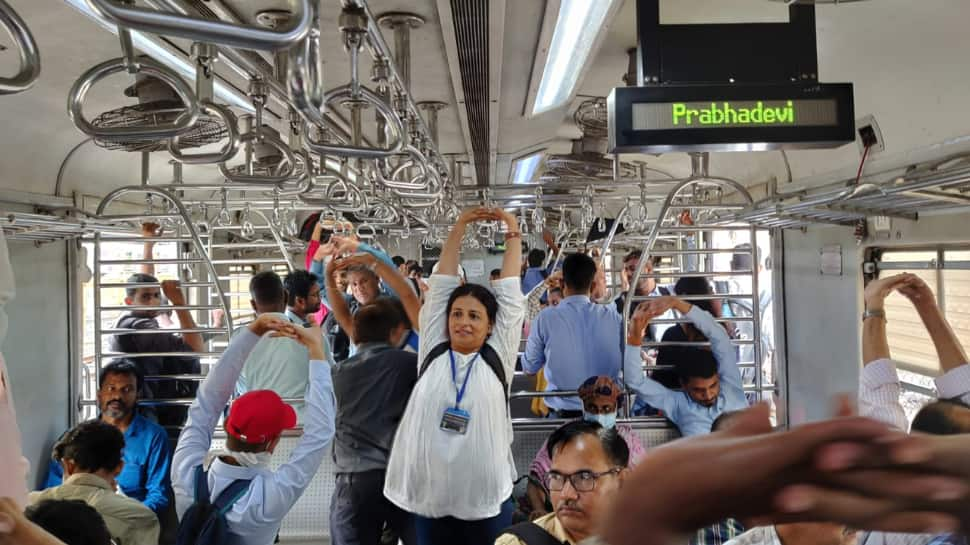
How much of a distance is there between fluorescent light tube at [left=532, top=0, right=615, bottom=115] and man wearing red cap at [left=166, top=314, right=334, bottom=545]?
184cm

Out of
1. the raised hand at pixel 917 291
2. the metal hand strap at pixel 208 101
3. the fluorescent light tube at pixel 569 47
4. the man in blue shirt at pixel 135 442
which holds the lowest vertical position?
the man in blue shirt at pixel 135 442

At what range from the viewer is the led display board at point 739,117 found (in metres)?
2.38

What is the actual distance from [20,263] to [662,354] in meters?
4.61

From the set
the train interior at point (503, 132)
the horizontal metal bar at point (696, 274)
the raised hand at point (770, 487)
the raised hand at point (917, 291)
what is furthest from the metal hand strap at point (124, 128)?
the horizontal metal bar at point (696, 274)

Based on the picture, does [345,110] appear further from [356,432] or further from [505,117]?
[356,432]

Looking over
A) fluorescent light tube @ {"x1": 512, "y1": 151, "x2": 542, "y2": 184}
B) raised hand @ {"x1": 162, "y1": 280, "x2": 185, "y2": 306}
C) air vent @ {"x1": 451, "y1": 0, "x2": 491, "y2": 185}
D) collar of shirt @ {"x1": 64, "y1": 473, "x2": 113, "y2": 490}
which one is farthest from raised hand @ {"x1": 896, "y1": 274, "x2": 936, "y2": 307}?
fluorescent light tube @ {"x1": 512, "y1": 151, "x2": 542, "y2": 184}

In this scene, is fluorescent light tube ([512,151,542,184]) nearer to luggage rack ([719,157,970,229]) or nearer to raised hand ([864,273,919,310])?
luggage rack ([719,157,970,229])

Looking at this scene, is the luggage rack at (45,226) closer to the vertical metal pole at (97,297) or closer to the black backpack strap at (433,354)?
the vertical metal pole at (97,297)

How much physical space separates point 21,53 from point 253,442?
1.78 meters

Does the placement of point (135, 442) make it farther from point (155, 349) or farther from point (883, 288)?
point (883, 288)

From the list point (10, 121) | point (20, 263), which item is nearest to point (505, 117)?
point (10, 121)

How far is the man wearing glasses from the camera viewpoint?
1917 mm

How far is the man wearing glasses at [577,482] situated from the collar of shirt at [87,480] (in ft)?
5.56

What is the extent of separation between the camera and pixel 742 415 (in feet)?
1.72
